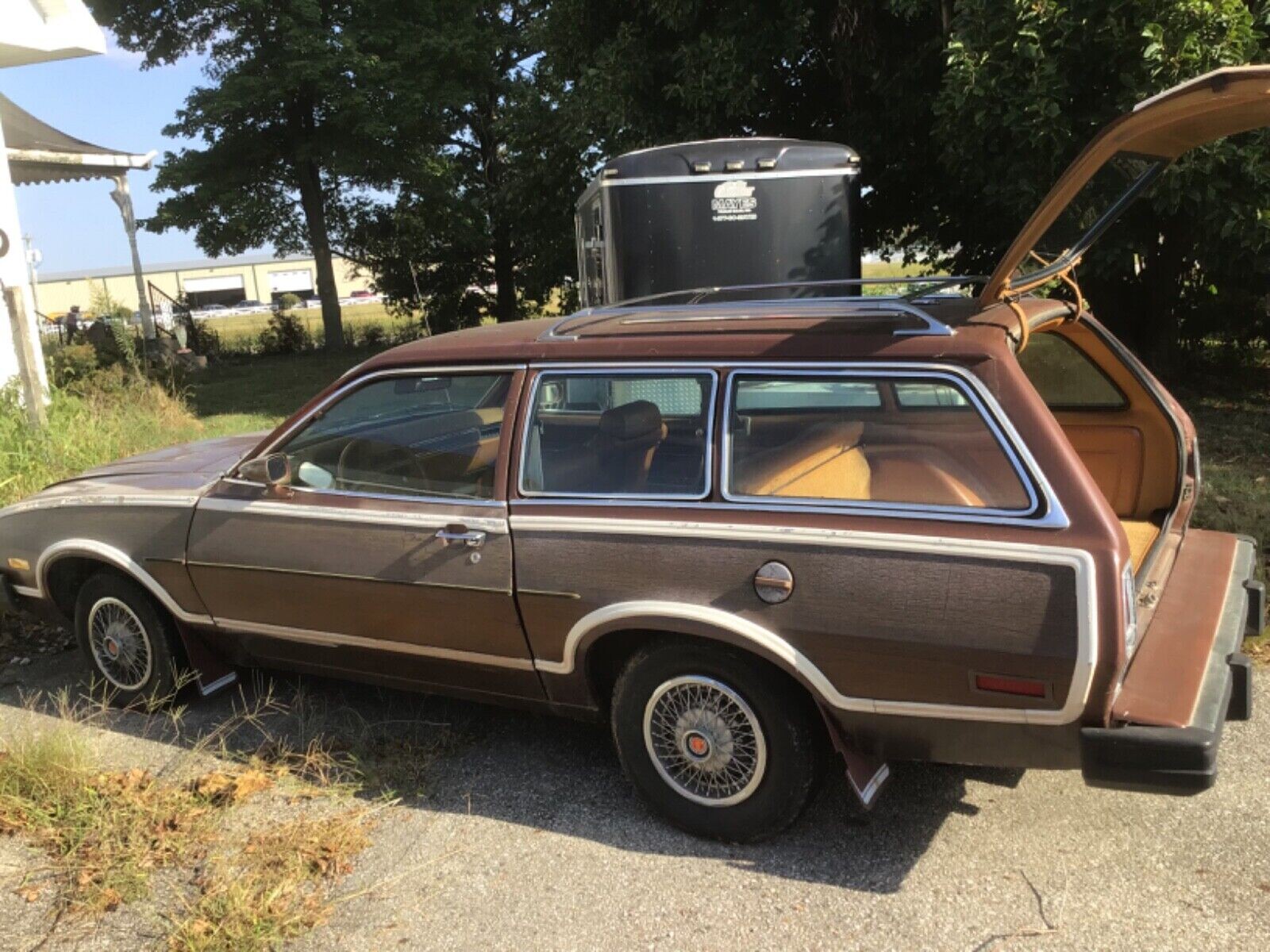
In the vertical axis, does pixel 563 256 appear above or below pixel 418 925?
above

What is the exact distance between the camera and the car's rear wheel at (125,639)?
448cm

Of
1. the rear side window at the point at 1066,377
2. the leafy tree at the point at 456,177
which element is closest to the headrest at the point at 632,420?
the rear side window at the point at 1066,377

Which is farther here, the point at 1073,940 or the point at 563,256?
the point at 563,256

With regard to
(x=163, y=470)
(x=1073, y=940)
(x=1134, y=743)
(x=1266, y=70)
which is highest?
(x=1266, y=70)

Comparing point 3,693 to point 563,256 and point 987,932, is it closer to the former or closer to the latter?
point 987,932

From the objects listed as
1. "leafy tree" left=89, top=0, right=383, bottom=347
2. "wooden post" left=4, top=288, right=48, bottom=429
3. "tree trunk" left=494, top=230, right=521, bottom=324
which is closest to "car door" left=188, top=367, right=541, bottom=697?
"wooden post" left=4, top=288, right=48, bottom=429

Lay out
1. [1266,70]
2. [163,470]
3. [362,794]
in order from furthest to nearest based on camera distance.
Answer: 1. [163,470]
2. [362,794]
3. [1266,70]

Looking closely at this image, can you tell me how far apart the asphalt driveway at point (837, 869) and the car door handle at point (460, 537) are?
955mm

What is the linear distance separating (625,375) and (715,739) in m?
1.22

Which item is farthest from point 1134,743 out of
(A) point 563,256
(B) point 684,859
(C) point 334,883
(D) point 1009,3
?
(A) point 563,256

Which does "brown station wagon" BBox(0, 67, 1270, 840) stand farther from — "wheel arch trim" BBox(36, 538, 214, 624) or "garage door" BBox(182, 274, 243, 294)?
"garage door" BBox(182, 274, 243, 294)

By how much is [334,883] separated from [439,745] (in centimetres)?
91

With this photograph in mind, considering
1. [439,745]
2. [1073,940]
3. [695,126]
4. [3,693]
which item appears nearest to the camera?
[1073,940]

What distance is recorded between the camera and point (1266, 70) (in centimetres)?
256
